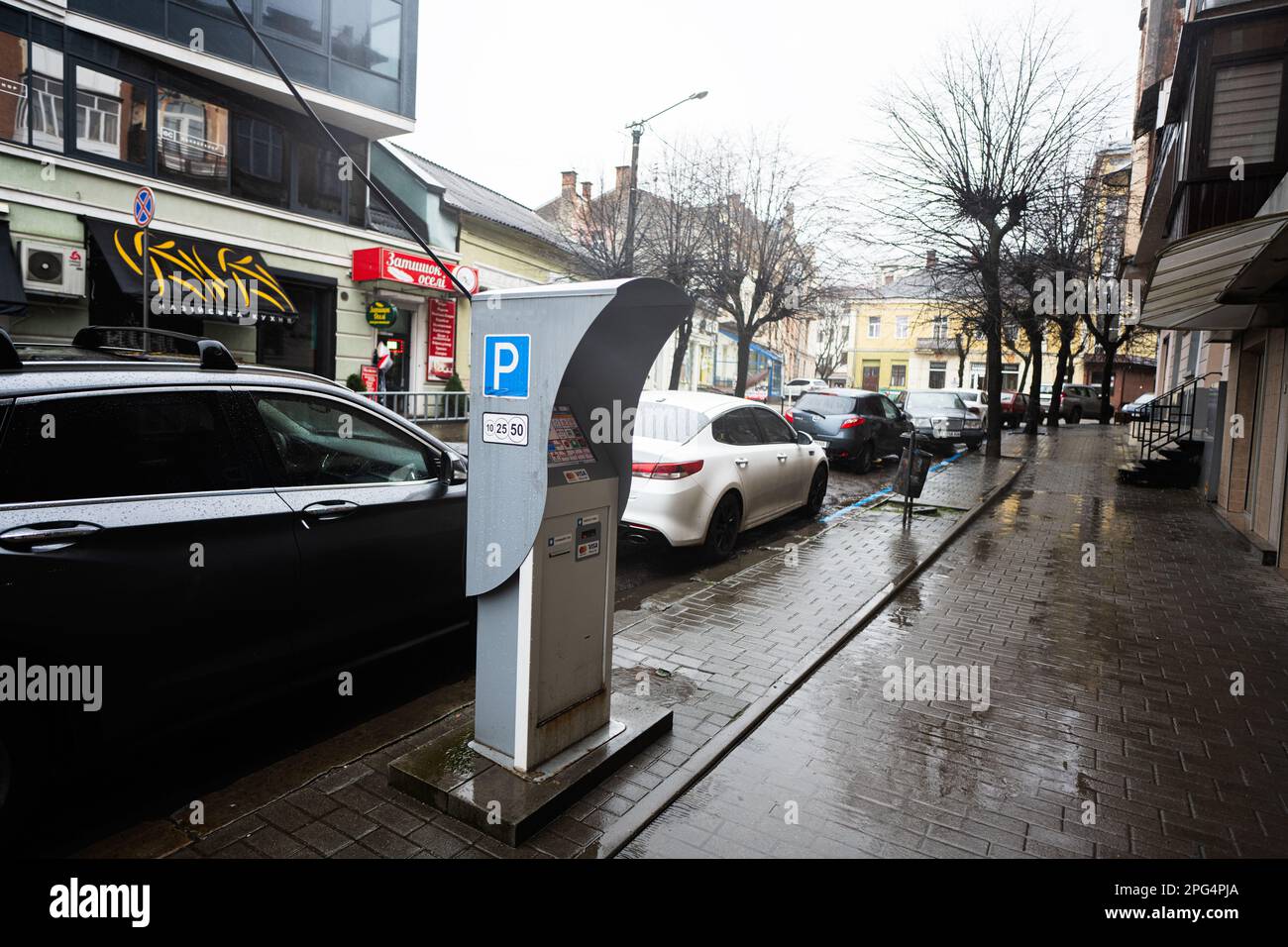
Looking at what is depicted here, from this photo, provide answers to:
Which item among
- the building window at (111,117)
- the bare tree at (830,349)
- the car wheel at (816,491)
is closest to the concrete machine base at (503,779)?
the car wheel at (816,491)

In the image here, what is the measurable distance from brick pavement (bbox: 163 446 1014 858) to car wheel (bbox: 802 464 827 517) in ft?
3.02

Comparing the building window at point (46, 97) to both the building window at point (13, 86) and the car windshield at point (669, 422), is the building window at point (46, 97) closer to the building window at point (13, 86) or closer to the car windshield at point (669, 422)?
the building window at point (13, 86)

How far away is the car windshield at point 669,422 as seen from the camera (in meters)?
7.57

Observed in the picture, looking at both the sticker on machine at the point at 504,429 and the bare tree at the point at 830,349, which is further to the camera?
the bare tree at the point at 830,349

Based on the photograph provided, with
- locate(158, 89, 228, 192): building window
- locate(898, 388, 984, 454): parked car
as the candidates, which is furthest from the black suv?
locate(898, 388, 984, 454): parked car

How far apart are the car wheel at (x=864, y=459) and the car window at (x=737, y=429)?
7.20m

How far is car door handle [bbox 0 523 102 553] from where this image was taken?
9.00ft

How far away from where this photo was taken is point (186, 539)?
10.6ft

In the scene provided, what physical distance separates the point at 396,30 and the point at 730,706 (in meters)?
19.4

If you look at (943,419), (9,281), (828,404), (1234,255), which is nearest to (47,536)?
(1234,255)

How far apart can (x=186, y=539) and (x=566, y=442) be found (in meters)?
1.57
